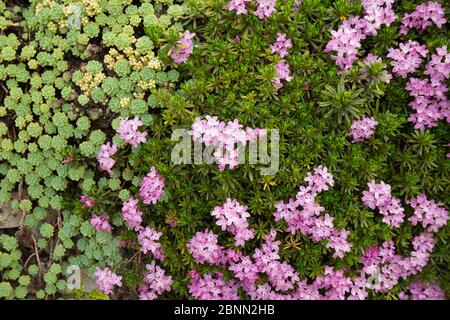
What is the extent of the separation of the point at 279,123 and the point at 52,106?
1.76 meters

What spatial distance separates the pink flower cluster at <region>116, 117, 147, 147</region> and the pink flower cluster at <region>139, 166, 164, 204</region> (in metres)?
0.24

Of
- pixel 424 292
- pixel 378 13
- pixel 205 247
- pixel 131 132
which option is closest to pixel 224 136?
pixel 131 132

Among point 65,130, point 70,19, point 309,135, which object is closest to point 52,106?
point 65,130

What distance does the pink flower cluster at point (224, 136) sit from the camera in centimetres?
324

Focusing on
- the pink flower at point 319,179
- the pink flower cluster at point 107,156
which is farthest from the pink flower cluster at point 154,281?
the pink flower at point 319,179

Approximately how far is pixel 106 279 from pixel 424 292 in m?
2.55

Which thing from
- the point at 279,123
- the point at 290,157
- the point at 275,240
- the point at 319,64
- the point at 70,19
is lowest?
the point at 275,240

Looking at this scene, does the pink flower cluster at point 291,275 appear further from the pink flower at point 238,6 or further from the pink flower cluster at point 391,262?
the pink flower at point 238,6

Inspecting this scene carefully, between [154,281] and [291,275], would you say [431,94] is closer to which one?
[291,275]

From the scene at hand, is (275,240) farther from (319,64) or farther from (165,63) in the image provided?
(165,63)

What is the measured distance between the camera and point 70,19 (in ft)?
11.6

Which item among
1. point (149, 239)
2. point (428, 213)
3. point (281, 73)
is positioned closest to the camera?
point (281, 73)

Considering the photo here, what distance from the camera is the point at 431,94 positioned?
341 cm

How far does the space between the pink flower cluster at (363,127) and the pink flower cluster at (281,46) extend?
28.7 inches
